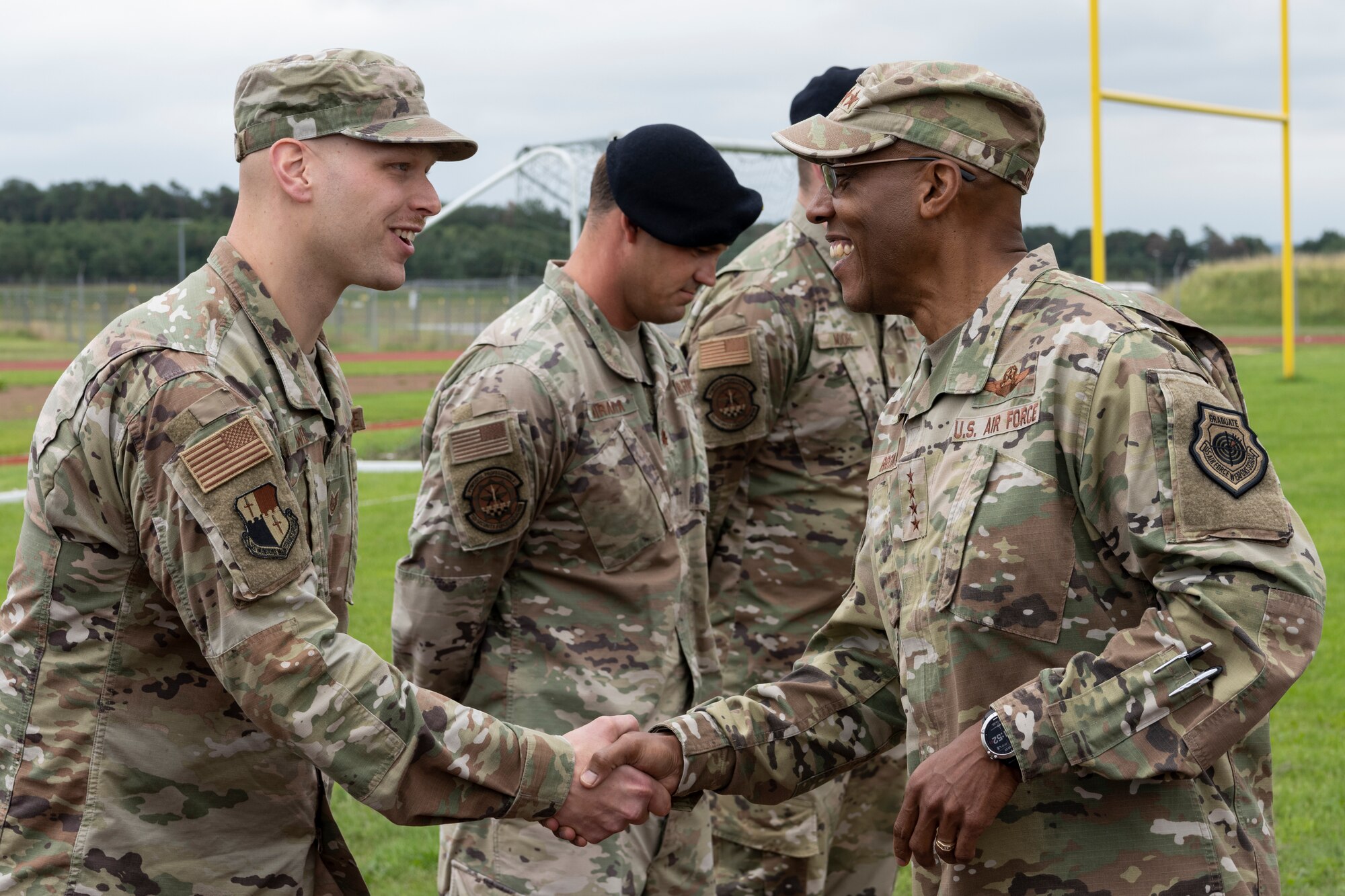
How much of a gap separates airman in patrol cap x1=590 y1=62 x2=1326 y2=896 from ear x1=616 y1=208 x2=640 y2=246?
1136 millimetres

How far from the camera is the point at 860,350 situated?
16.2 feet

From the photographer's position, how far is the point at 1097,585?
2.50 meters

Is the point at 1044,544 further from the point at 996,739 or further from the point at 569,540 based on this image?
the point at 569,540

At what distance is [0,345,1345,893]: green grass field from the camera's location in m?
5.38

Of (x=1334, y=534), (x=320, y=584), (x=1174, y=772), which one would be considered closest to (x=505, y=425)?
(x=320, y=584)

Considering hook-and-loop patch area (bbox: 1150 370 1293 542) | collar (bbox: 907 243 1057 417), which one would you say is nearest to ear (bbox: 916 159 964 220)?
collar (bbox: 907 243 1057 417)

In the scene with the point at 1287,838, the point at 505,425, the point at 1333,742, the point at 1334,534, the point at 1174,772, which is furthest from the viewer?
the point at 1334,534

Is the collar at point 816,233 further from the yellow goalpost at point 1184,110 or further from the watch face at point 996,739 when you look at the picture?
the yellow goalpost at point 1184,110

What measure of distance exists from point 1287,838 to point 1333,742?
4.57 ft

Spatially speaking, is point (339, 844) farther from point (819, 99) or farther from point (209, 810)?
point (819, 99)

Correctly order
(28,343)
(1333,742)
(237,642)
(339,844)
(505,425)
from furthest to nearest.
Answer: (28,343) → (1333,742) → (505,425) → (339,844) → (237,642)

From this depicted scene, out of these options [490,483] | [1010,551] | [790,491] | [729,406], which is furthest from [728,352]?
[1010,551]

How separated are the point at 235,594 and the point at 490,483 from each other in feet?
3.87

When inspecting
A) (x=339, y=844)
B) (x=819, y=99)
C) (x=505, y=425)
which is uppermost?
(x=819, y=99)
